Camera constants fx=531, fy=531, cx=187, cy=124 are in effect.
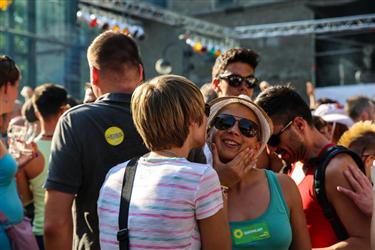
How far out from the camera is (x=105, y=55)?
2.65m

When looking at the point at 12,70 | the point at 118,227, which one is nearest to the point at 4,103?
the point at 12,70

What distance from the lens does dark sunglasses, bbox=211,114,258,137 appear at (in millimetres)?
2428

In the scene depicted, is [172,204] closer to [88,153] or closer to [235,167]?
[235,167]

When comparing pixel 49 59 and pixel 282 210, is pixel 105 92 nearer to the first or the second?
pixel 282 210

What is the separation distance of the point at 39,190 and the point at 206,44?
12358mm

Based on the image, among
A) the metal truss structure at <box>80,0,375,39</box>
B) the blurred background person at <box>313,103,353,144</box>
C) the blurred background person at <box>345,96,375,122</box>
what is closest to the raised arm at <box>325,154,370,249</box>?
the blurred background person at <box>313,103,353,144</box>

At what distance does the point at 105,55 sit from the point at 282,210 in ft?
3.75

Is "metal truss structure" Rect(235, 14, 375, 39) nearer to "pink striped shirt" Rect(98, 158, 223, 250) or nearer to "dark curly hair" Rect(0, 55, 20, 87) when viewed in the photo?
"dark curly hair" Rect(0, 55, 20, 87)

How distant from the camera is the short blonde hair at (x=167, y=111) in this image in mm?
1907

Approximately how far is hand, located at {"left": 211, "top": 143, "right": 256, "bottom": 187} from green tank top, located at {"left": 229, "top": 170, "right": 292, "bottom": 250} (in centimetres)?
18

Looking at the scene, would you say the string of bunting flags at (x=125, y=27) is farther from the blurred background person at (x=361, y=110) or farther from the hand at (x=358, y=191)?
the hand at (x=358, y=191)

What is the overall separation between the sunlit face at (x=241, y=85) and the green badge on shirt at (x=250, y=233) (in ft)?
6.22

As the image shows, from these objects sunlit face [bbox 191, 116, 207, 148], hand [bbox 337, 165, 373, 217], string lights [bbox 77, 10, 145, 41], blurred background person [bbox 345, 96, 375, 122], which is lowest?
hand [bbox 337, 165, 373, 217]

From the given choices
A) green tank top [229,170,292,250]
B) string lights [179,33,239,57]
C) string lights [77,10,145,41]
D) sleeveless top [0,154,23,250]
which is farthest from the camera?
string lights [179,33,239,57]
